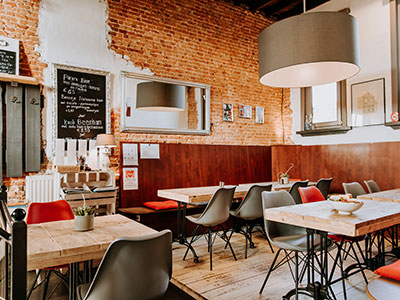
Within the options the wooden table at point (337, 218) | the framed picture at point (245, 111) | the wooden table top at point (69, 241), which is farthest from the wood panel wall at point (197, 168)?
the wooden table at point (337, 218)

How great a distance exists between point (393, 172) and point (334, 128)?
141 cm

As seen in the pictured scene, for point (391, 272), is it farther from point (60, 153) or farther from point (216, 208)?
point (60, 153)

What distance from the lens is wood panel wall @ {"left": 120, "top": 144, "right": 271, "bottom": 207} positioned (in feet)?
17.0

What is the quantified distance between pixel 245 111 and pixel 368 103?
93.4 inches

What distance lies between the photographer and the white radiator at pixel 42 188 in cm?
420

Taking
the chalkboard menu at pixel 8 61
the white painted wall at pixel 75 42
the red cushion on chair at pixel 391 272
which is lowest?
the red cushion on chair at pixel 391 272

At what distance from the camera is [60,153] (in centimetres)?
452

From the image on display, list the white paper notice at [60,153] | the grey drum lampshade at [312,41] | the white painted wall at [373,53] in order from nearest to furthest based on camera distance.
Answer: the grey drum lampshade at [312,41] → the white paper notice at [60,153] → the white painted wall at [373,53]

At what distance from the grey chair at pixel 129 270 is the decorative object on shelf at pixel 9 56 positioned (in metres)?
3.66

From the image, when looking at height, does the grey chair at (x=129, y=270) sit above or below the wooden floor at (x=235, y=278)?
above

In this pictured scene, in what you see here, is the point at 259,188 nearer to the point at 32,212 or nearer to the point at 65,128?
the point at 32,212

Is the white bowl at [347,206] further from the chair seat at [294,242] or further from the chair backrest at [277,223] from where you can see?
the chair backrest at [277,223]

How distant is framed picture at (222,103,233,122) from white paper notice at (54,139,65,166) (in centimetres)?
315

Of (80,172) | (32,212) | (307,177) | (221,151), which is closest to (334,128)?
(307,177)
